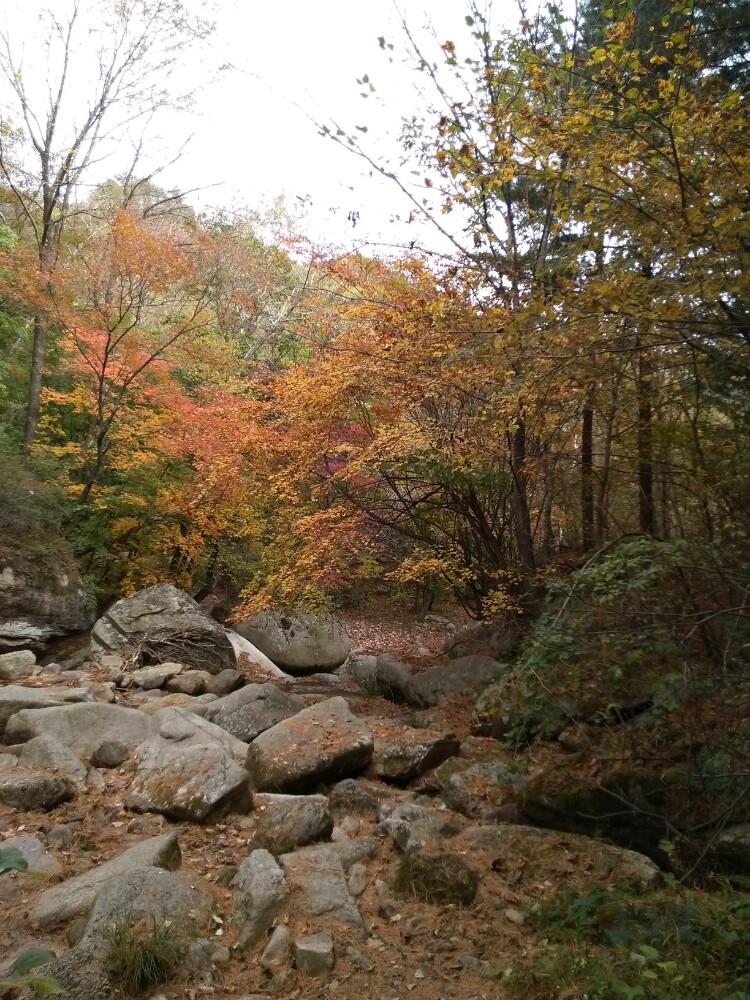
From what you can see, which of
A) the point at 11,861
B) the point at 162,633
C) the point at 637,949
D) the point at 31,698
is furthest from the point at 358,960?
the point at 162,633

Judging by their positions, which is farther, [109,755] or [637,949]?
[109,755]

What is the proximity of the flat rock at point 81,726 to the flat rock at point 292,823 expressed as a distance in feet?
6.61

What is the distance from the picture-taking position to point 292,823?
489cm

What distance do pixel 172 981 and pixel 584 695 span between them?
2.98 m

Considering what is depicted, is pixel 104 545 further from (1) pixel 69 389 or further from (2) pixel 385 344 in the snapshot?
(2) pixel 385 344

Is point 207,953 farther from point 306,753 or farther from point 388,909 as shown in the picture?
point 306,753

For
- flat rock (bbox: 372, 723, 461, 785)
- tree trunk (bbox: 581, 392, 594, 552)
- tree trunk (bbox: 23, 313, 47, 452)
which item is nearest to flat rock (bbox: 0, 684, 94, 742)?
flat rock (bbox: 372, 723, 461, 785)

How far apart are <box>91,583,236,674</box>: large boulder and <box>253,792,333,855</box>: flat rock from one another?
5563 millimetres

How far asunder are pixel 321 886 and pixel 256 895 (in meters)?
0.47

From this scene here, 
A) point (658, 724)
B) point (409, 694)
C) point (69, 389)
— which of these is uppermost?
point (69, 389)

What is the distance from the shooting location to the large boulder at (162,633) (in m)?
10.2

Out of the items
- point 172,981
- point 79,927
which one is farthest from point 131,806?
point 172,981

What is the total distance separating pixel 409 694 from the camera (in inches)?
390

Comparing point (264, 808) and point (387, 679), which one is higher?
point (264, 808)
